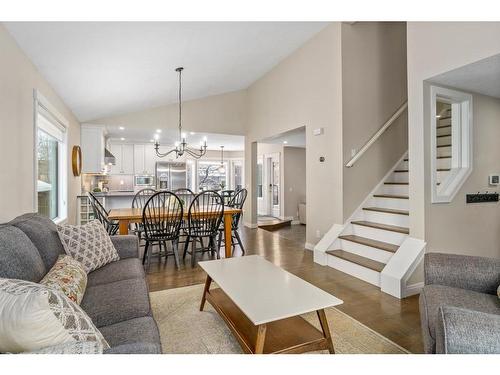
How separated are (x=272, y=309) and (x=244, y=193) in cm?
333

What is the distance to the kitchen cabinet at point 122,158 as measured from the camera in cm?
792

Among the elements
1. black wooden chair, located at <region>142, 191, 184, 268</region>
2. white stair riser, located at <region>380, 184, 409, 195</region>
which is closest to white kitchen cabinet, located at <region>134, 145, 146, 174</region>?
black wooden chair, located at <region>142, 191, 184, 268</region>

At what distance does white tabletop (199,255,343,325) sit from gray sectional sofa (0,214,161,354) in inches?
20.0

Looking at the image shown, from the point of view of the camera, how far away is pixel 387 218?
12.3 ft

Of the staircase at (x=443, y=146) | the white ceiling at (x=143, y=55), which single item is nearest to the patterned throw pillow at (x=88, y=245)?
the white ceiling at (x=143, y=55)

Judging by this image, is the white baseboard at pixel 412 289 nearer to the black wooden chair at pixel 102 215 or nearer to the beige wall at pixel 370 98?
the beige wall at pixel 370 98

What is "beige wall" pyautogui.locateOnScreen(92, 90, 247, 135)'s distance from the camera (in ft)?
20.1

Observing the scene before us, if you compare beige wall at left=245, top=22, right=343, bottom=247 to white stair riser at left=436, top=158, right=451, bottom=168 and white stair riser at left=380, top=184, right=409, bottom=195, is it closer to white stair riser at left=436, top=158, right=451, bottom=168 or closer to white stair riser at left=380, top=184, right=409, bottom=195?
white stair riser at left=380, top=184, right=409, bottom=195

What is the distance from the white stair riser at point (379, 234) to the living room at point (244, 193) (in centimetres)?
2

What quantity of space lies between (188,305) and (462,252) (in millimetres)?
2934

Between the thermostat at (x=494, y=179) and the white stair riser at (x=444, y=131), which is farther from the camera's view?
the white stair riser at (x=444, y=131)

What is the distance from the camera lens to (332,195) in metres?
4.19

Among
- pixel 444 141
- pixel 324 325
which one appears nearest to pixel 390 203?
pixel 444 141
